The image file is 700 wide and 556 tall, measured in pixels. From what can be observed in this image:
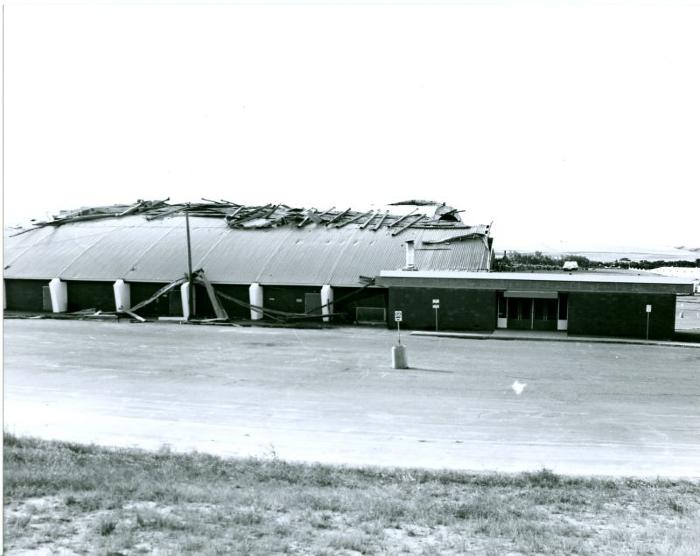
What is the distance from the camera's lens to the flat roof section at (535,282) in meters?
34.2

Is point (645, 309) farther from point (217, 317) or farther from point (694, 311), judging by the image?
point (217, 317)

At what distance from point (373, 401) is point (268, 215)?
34.4 metres

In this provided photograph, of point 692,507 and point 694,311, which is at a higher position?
point 692,507

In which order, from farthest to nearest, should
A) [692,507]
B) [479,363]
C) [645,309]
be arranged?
[645,309] < [479,363] < [692,507]

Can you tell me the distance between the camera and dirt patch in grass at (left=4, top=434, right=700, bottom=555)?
314 inches

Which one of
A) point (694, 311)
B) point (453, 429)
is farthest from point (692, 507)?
point (694, 311)

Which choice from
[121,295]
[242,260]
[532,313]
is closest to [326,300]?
[242,260]

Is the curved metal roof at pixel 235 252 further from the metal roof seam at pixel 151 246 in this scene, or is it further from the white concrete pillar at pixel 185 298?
the white concrete pillar at pixel 185 298

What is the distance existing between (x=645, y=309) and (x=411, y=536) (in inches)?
1159

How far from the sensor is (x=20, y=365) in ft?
80.5

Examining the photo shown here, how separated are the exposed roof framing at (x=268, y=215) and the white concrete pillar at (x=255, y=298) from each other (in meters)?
8.42

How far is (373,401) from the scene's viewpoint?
1917cm

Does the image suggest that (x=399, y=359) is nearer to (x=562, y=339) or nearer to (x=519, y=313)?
(x=562, y=339)

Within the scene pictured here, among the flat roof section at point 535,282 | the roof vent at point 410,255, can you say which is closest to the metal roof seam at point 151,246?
the roof vent at point 410,255
